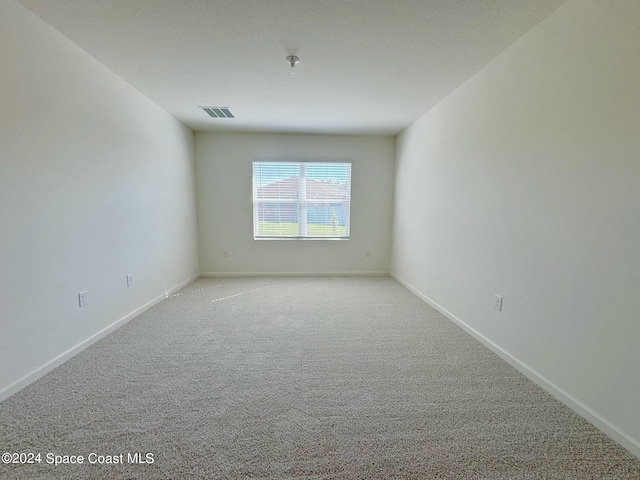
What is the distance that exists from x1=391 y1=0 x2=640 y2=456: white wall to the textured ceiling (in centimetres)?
32

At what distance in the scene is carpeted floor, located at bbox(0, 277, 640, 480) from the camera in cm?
114

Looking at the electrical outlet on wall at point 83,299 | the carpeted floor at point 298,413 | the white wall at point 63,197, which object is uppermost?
the white wall at point 63,197

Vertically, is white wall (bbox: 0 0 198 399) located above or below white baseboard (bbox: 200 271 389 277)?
above

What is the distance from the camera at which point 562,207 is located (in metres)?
1.56

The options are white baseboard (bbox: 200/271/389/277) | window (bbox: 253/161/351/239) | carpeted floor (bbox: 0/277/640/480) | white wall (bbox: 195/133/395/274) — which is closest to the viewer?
carpeted floor (bbox: 0/277/640/480)

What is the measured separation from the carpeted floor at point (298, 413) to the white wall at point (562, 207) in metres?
0.26

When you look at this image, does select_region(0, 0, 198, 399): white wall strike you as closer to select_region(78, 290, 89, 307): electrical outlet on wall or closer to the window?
select_region(78, 290, 89, 307): electrical outlet on wall

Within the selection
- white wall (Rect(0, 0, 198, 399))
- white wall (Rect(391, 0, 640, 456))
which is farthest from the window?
white wall (Rect(391, 0, 640, 456))

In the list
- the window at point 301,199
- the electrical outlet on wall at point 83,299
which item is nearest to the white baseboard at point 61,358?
the electrical outlet on wall at point 83,299

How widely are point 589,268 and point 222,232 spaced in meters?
4.33

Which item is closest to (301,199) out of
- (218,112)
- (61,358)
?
(218,112)

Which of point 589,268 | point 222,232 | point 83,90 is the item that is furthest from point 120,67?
point 589,268

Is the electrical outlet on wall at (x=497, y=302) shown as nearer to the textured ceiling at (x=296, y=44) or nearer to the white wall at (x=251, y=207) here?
the textured ceiling at (x=296, y=44)

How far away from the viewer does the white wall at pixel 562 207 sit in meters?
1.25
